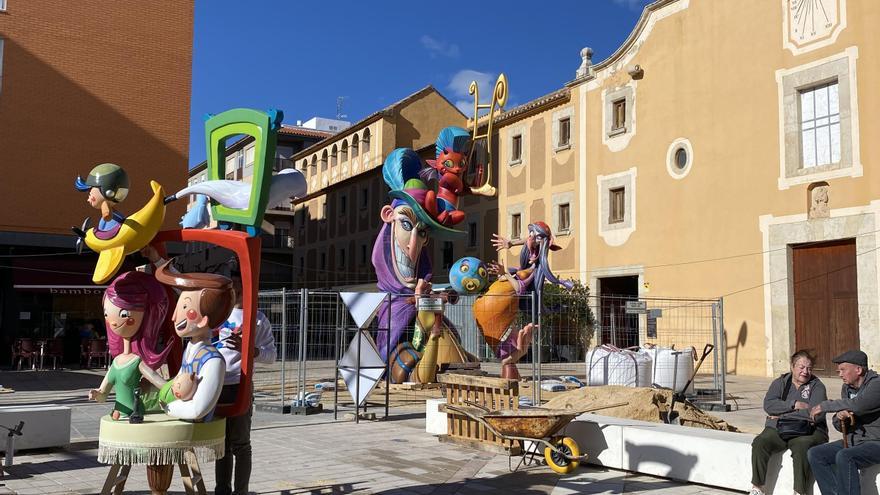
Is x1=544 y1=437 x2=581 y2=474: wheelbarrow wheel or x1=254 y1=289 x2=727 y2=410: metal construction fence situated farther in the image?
x1=254 y1=289 x2=727 y2=410: metal construction fence

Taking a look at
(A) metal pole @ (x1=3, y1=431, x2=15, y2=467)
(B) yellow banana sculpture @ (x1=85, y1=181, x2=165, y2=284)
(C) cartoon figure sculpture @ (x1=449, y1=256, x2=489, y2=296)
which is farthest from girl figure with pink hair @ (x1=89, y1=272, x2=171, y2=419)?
(C) cartoon figure sculpture @ (x1=449, y1=256, x2=489, y2=296)

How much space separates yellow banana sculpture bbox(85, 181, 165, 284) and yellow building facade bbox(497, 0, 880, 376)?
1754 cm

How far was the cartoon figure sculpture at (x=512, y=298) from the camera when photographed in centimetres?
1595

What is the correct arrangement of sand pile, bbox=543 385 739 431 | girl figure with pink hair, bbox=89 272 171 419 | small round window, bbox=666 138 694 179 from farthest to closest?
small round window, bbox=666 138 694 179
sand pile, bbox=543 385 739 431
girl figure with pink hair, bbox=89 272 171 419

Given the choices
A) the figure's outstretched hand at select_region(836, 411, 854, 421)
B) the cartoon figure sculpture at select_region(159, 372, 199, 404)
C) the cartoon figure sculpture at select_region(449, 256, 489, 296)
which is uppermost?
the cartoon figure sculpture at select_region(449, 256, 489, 296)

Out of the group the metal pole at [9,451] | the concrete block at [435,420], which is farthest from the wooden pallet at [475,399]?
the metal pole at [9,451]

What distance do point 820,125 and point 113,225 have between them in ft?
61.7

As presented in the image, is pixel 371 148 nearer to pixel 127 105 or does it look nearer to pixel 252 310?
pixel 127 105

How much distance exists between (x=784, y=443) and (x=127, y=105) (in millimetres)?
22422

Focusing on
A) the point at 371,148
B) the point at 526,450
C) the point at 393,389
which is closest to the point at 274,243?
the point at 371,148

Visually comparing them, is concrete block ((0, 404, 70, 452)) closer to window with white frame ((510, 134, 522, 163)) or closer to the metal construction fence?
the metal construction fence

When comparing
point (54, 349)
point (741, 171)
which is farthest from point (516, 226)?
point (54, 349)

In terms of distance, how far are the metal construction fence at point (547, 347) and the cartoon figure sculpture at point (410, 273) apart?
1.48 ft

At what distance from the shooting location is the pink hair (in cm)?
543
